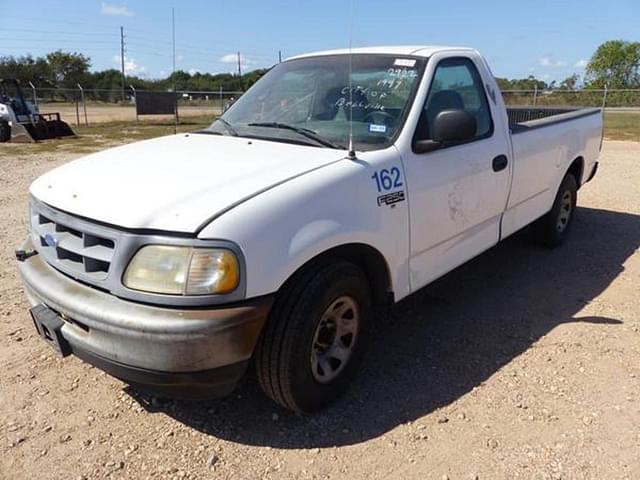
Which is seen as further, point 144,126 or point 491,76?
point 144,126

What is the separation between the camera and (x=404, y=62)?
3.69m

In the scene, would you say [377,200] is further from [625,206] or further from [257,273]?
[625,206]

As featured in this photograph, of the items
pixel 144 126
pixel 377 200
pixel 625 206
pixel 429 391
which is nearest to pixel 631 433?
pixel 429 391

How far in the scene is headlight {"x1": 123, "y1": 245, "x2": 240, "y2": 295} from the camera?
2.35 meters

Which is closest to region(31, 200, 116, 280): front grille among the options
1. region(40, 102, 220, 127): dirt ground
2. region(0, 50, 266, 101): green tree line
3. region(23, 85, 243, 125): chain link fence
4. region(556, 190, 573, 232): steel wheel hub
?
region(556, 190, 573, 232): steel wheel hub

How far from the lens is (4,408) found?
10.0ft

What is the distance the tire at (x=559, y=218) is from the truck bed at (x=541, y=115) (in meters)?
0.64

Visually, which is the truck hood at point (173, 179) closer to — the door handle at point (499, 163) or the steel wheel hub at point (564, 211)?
the door handle at point (499, 163)

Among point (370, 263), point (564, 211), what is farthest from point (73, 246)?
point (564, 211)

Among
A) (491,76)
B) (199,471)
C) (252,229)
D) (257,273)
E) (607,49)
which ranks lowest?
(199,471)

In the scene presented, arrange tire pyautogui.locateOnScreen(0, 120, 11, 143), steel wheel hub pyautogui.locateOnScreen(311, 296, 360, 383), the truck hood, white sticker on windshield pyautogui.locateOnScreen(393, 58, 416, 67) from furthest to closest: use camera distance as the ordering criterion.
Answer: tire pyautogui.locateOnScreen(0, 120, 11, 143), white sticker on windshield pyautogui.locateOnScreen(393, 58, 416, 67), steel wheel hub pyautogui.locateOnScreen(311, 296, 360, 383), the truck hood

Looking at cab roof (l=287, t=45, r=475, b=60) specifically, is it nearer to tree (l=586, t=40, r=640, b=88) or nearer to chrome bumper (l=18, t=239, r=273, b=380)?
chrome bumper (l=18, t=239, r=273, b=380)

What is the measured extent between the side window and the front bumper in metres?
1.69

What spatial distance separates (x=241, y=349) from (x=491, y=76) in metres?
3.12
